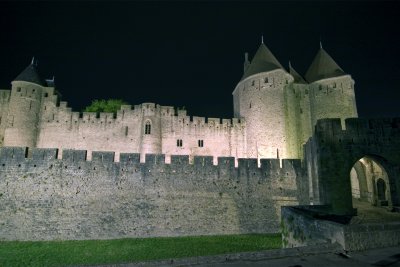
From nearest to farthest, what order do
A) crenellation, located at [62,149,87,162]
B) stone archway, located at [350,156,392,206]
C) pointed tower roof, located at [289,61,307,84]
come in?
1. crenellation, located at [62,149,87,162]
2. stone archway, located at [350,156,392,206]
3. pointed tower roof, located at [289,61,307,84]

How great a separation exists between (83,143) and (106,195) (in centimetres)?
1382

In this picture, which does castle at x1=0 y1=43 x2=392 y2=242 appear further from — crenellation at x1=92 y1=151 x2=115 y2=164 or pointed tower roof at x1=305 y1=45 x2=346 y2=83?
pointed tower roof at x1=305 y1=45 x2=346 y2=83

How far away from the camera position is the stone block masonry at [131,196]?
1398 cm

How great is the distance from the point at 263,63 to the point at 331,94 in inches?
260

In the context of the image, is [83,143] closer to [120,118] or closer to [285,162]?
[120,118]

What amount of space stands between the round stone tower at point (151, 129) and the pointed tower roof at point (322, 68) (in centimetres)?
1498

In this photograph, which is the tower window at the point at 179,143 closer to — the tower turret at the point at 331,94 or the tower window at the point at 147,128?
the tower window at the point at 147,128

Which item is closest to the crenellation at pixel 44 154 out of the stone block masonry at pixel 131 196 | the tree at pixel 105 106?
the stone block masonry at pixel 131 196

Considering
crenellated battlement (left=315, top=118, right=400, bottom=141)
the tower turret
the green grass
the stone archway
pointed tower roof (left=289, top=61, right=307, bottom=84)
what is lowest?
the green grass

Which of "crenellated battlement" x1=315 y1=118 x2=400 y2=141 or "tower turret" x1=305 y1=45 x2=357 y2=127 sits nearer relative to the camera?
"crenellated battlement" x1=315 y1=118 x2=400 y2=141

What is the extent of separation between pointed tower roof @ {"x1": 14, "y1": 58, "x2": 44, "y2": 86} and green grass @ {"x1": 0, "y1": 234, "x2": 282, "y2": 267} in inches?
701

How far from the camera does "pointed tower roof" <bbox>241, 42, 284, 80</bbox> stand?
85.7ft

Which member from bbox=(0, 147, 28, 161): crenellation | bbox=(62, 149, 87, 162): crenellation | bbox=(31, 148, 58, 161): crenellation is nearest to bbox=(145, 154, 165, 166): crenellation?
bbox=(62, 149, 87, 162): crenellation

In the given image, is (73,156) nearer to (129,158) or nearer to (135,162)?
(129,158)
